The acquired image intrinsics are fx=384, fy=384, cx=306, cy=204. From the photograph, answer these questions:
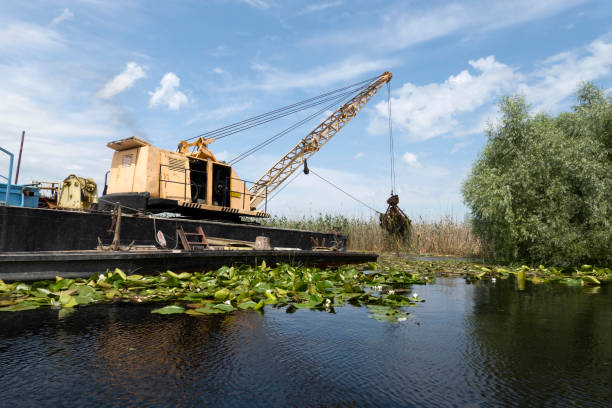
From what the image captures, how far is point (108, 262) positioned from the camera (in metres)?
7.29

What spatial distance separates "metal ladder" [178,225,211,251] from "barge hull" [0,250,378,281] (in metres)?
1.11

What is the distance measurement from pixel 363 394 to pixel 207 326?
2248mm

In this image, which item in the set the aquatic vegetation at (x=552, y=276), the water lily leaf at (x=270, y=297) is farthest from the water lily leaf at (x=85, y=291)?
the aquatic vegetation at (x=552, y=276)

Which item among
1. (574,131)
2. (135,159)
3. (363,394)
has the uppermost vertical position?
(574,131)

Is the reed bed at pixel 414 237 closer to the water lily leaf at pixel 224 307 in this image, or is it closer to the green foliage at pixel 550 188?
the green foliage at pixel 550 188

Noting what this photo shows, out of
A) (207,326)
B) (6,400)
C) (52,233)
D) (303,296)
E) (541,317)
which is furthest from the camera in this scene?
(52,233)

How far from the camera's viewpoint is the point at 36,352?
3213mm

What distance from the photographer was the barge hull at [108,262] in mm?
6477

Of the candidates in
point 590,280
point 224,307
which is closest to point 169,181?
point 224,307

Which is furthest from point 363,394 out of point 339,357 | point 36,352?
point 36,352

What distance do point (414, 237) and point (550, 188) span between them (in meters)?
10.1

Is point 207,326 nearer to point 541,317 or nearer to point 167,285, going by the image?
point 167,285

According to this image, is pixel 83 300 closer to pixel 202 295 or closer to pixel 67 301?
pixel 67 301

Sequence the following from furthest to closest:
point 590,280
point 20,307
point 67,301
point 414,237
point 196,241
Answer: point 414,237, point 196,241, point 590,280, point 67,301, point 20,307
